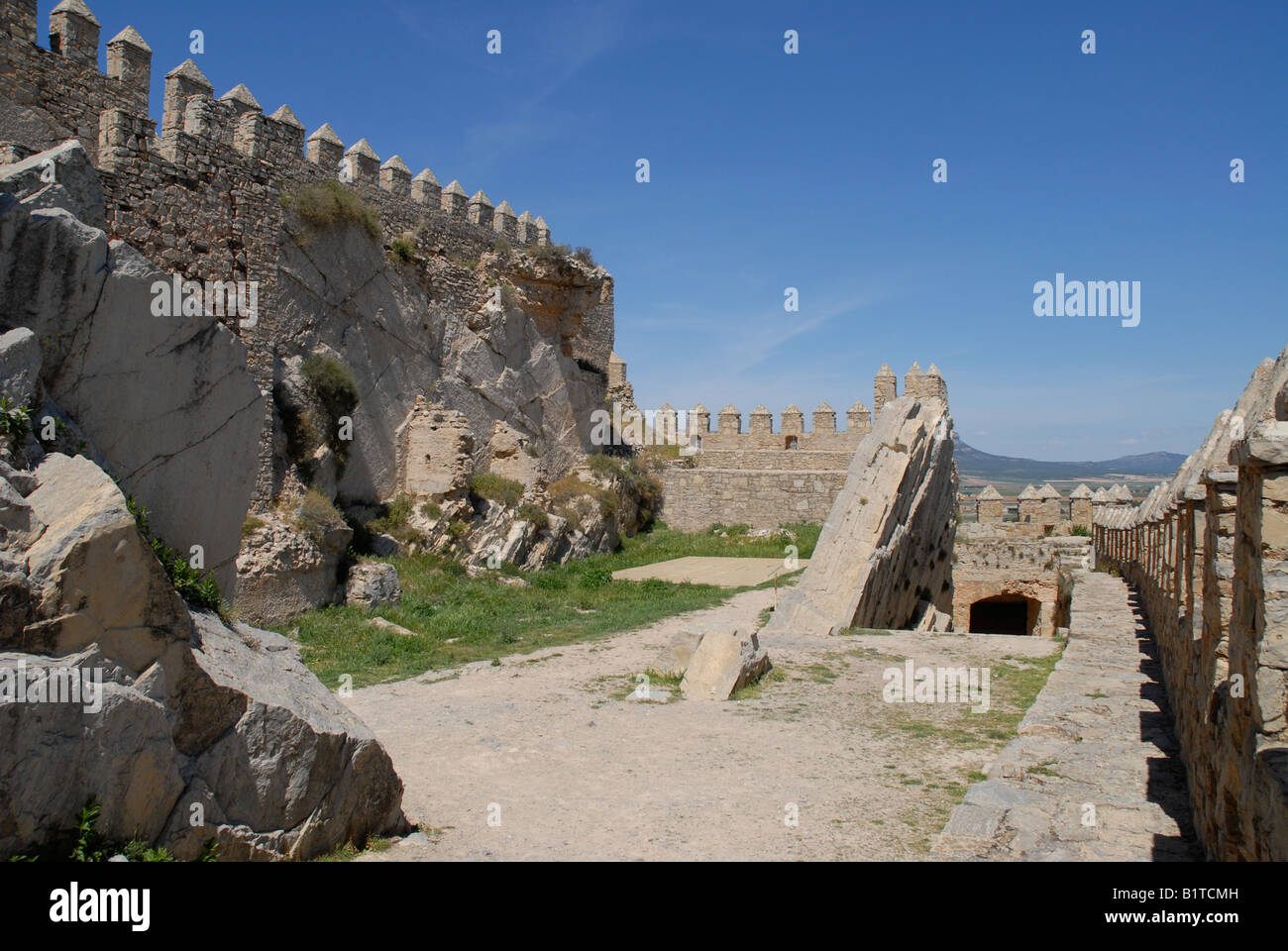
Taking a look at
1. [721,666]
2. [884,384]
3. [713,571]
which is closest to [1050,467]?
[884,384]

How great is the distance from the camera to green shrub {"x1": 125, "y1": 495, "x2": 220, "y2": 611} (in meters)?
4.94

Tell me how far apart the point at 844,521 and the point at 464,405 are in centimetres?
923

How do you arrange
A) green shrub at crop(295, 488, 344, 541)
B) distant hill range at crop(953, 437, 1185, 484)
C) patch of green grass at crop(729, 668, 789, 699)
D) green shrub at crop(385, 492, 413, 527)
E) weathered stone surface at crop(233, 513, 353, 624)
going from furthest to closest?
distant hill range at crop(953, 437, 1185, 484) < green shrub at crop(385, 492, 413, 527) < green shrub at crop(295, 488, 344, 541) < weathered stone surface at crop(233, 513, 353, 624) < patch of green grass at crop(729, 668, 789, 699)

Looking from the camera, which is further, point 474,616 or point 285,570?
point 474,616

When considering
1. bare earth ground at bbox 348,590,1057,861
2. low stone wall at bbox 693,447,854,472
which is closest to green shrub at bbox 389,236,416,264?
bare earth ground at bbox 348,590,1057,861

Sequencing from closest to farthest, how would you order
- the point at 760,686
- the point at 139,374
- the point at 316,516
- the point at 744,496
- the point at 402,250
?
the point at 139,374 < the point at 760,686 < the point at 316,516 < the point at 402,250 < the point at 744,496

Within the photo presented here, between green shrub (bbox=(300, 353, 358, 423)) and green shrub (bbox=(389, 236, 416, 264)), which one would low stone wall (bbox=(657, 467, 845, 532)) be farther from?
green shrub (bbox=(300, 353, 358, 423))

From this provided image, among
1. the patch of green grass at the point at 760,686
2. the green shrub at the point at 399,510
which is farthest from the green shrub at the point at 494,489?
the patch of green grass at the point at 760,686

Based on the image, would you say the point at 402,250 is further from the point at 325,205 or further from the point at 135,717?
the point at 135,717

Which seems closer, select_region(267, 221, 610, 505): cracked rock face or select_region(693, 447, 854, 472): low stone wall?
select_region(267, 221, 610, 505): cracked rock face

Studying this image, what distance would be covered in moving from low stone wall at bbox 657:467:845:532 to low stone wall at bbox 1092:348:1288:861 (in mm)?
19030

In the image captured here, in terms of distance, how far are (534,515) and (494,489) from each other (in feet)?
3.22

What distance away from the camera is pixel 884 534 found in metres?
13.3

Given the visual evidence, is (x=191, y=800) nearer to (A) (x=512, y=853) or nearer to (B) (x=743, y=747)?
(A) (x=512, y=853)
